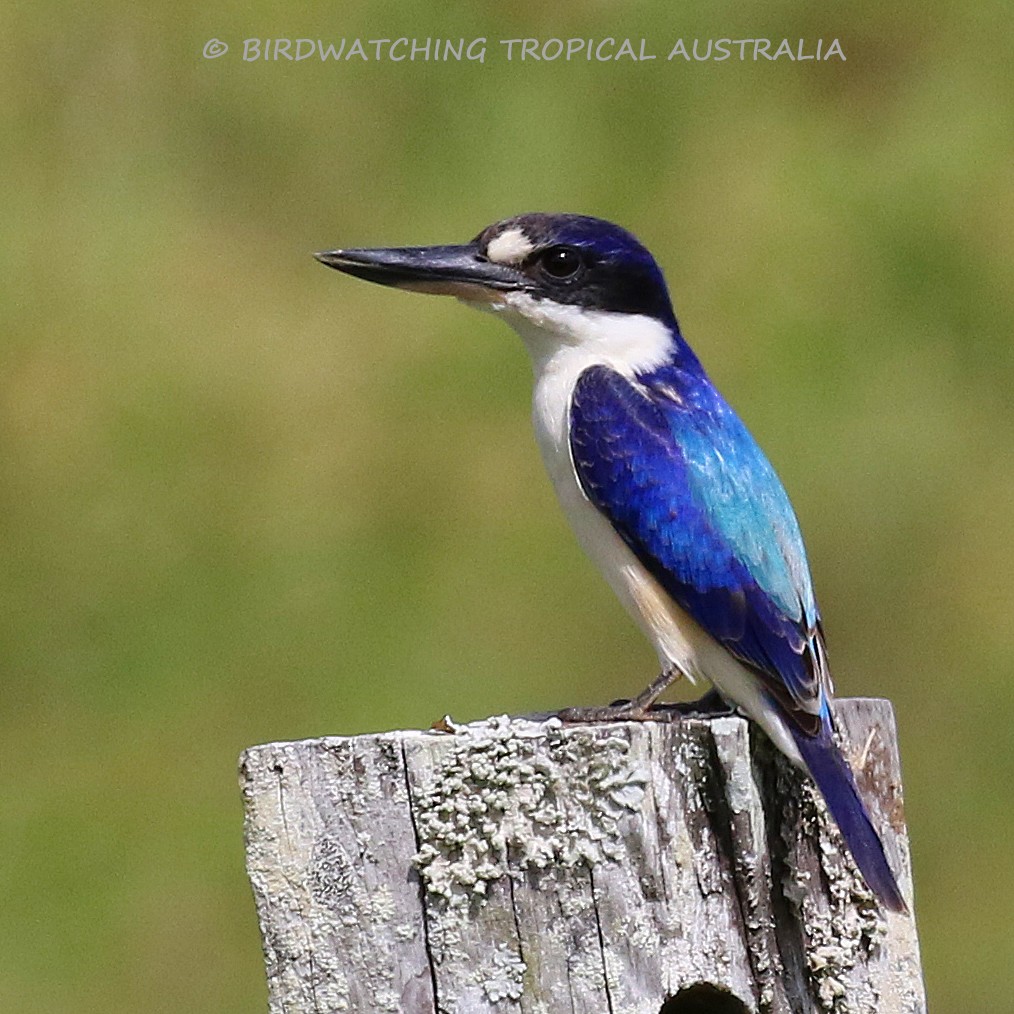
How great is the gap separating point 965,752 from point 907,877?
4008 millimetres

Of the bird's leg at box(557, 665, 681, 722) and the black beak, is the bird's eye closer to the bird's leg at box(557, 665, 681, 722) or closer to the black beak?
the black beak

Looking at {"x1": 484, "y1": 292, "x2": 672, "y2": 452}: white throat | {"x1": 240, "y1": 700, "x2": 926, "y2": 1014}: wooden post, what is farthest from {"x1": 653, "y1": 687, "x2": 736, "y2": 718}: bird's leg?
{"x1": 240, "y1": 700, "x2": 926, "y2": 1014}: wooden post

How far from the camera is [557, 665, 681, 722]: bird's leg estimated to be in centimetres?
404

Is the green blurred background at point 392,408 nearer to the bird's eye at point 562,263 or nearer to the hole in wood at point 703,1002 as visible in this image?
the bird's eye at point 562,263

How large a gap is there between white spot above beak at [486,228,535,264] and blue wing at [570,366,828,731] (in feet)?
1.02

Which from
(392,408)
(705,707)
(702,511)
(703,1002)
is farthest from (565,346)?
(392,408)

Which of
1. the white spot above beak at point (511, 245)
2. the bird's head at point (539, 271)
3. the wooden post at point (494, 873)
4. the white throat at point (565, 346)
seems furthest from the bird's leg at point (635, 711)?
the white spot above beak at point (511, 245)

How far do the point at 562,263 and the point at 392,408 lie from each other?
149 inches

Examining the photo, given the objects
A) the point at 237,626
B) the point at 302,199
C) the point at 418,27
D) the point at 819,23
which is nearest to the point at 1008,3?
the point at 819,23

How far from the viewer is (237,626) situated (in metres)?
7.96

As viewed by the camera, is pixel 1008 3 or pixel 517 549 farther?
pixel 1008 3

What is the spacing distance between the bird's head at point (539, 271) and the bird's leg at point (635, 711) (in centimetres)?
84

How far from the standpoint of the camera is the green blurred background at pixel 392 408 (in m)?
7.59

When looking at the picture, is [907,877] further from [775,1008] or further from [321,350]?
[321,350]
